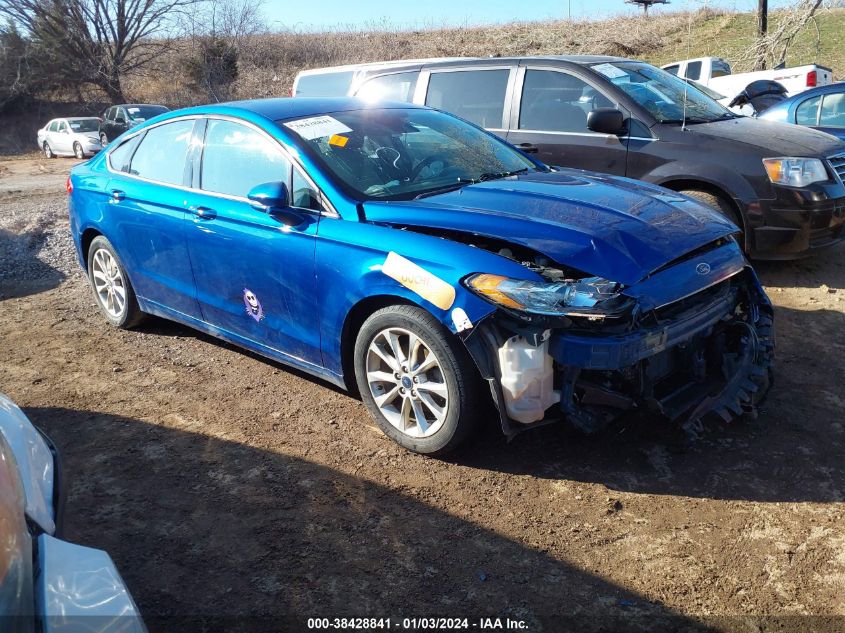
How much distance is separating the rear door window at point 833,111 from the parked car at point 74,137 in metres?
21.7

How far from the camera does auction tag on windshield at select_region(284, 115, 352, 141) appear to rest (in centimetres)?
412

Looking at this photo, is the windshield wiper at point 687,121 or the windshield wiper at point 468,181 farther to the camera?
the windshield wiper at point 687,121

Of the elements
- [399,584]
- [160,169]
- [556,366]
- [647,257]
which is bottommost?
[399,584]

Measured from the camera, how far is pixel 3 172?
875 inches

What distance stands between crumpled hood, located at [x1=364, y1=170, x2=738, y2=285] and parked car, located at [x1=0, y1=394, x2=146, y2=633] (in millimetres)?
2088

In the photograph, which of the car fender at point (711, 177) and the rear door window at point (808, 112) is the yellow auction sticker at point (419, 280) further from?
the rear door window at point (808, 112)

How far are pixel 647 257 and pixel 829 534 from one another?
1.34m

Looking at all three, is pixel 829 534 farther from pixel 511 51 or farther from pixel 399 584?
pixel 511 51

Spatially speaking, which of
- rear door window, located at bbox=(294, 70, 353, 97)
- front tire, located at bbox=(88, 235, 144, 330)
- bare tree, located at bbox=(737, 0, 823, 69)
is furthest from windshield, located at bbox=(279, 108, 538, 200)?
bare tree, located at bbox=(737, 0, 823, 69)

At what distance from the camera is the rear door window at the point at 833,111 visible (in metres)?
8.49

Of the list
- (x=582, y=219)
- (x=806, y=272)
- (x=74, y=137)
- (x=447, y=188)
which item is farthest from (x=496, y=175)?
(x=74, y=137)

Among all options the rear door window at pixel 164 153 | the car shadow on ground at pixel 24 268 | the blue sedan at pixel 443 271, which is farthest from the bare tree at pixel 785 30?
the car shadow on ground at pixel 24 268

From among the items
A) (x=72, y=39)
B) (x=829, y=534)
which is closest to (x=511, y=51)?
(x=72, y=39)

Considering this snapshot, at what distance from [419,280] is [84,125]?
25.4 metres
